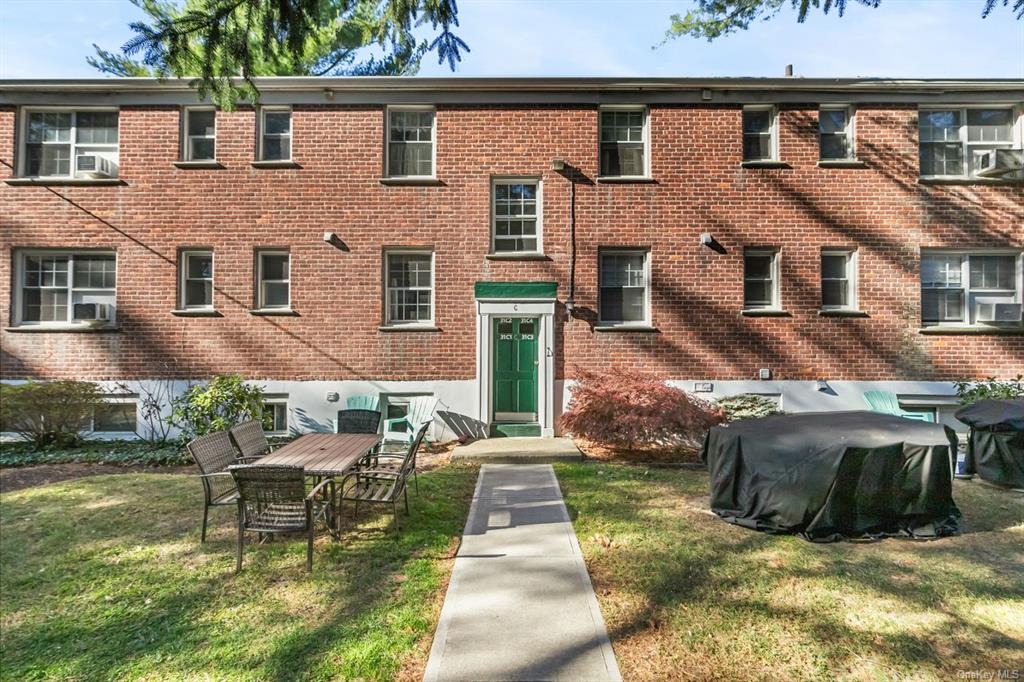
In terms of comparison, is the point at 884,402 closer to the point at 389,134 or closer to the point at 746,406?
the point at 746,406

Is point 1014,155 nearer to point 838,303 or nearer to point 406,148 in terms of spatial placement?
point 838,303

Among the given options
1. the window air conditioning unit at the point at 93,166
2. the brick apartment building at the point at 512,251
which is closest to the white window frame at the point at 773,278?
the brick apartment building at the point at 512,251

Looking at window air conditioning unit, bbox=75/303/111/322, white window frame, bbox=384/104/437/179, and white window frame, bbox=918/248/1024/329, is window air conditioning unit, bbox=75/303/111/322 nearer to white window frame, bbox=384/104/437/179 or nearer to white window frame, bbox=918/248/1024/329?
white window frame, bbox=384/104/437/179

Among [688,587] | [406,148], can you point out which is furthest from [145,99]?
[688,587]

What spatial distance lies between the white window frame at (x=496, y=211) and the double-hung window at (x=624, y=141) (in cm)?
150

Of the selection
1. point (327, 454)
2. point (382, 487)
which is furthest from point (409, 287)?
point (382, 487)

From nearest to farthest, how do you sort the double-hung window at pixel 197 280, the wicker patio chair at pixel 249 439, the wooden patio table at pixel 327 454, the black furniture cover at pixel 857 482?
the wooden patio table at pixel 327 454 → the black furniture cover at pixel 857 482 → the wicker patio chair at pixel 249 439 → the double-hung window at pixel 197 280

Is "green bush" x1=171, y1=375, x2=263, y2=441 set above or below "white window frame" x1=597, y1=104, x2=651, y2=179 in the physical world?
below

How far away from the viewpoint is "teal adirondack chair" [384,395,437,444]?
10268 mm

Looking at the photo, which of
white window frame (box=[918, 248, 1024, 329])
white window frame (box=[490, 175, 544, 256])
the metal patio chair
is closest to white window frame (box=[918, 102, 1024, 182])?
white window frame (box=[918, 248, 1024, 329])

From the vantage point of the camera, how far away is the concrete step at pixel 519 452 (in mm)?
9312

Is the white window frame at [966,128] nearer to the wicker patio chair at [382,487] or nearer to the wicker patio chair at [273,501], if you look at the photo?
the wicker patio chair at [382,487]
